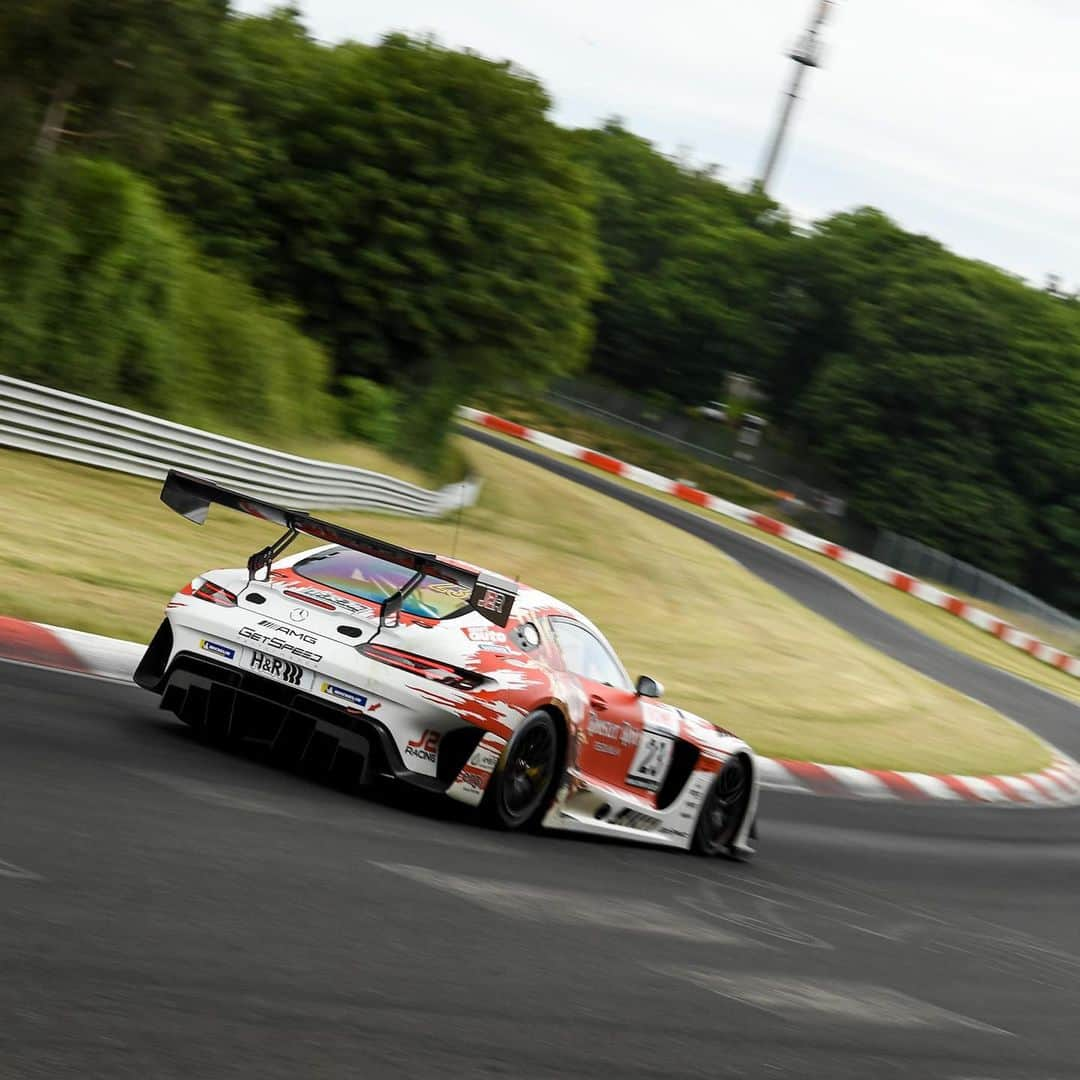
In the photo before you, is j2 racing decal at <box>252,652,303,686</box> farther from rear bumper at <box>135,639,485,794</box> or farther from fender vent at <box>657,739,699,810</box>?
fender vent at <box>657,739,699,810</box>

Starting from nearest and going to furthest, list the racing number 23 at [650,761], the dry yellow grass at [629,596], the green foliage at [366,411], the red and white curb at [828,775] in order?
1. the racing number 23 at [650,761]
2. the red and white curb at [828,775]
3. the dry yellow grass at [629,596]
4. the green foliage at [366,411]

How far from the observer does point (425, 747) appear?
8.14 meters

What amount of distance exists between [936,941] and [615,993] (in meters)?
3.73

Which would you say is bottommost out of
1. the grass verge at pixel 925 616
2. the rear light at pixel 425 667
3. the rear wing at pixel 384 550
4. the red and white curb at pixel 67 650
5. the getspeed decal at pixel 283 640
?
the grass verge at pixel 925 616

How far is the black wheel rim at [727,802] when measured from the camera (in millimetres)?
10484

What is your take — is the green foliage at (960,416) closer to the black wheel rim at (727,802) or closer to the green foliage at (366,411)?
the green foliage at (366,411)

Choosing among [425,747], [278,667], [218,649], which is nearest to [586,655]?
[425,747]

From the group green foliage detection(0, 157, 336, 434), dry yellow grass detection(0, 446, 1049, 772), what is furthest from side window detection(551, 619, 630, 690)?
green foliage detection(0, 157, 336, 434)

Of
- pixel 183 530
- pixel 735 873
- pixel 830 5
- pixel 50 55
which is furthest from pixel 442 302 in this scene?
pixel 830 5

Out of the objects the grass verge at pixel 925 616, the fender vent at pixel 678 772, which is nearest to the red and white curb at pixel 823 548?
the grass verge at pixel 925 616

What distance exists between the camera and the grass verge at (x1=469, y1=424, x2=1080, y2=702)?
36.9 meters

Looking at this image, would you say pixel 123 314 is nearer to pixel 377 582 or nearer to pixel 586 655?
pixel 586 655

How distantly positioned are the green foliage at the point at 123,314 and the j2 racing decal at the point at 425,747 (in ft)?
45.8

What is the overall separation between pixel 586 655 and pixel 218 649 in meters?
1.86
